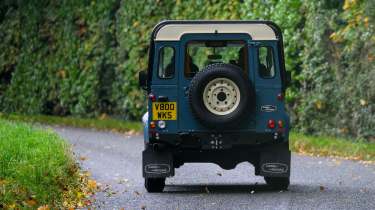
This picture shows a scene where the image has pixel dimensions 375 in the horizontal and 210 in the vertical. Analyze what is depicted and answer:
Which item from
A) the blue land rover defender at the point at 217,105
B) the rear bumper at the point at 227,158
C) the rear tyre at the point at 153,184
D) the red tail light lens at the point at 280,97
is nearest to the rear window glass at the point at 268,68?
the blue land rover defender at the point at 217,105

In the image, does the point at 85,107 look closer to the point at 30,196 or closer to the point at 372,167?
the point at 372,167

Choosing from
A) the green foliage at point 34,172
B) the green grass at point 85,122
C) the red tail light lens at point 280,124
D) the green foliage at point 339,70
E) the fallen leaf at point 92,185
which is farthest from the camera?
the green grass at point 85,122

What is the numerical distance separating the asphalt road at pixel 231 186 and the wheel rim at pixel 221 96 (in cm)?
97

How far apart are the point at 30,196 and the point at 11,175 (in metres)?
0.97

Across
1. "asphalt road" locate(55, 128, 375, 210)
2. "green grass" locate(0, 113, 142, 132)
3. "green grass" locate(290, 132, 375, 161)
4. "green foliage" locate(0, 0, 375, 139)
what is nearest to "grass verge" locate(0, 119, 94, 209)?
"asphalt road" locate(55, 128, 375, 210)

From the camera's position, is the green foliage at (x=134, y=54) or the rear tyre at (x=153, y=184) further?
the green foliage at (x=134, y=54)

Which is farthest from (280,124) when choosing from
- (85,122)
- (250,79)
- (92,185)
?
(85,122)

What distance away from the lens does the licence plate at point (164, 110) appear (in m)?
14.0

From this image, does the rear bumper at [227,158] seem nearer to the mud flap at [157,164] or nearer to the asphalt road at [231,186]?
the mud flap at [157,164]

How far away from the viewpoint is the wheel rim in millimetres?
13805

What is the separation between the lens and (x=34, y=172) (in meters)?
12.4

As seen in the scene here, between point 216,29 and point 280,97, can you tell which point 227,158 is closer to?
point 280,97

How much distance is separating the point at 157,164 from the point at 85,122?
14432 mm

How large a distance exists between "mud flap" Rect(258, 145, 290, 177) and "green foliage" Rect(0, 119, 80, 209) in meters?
2.20
